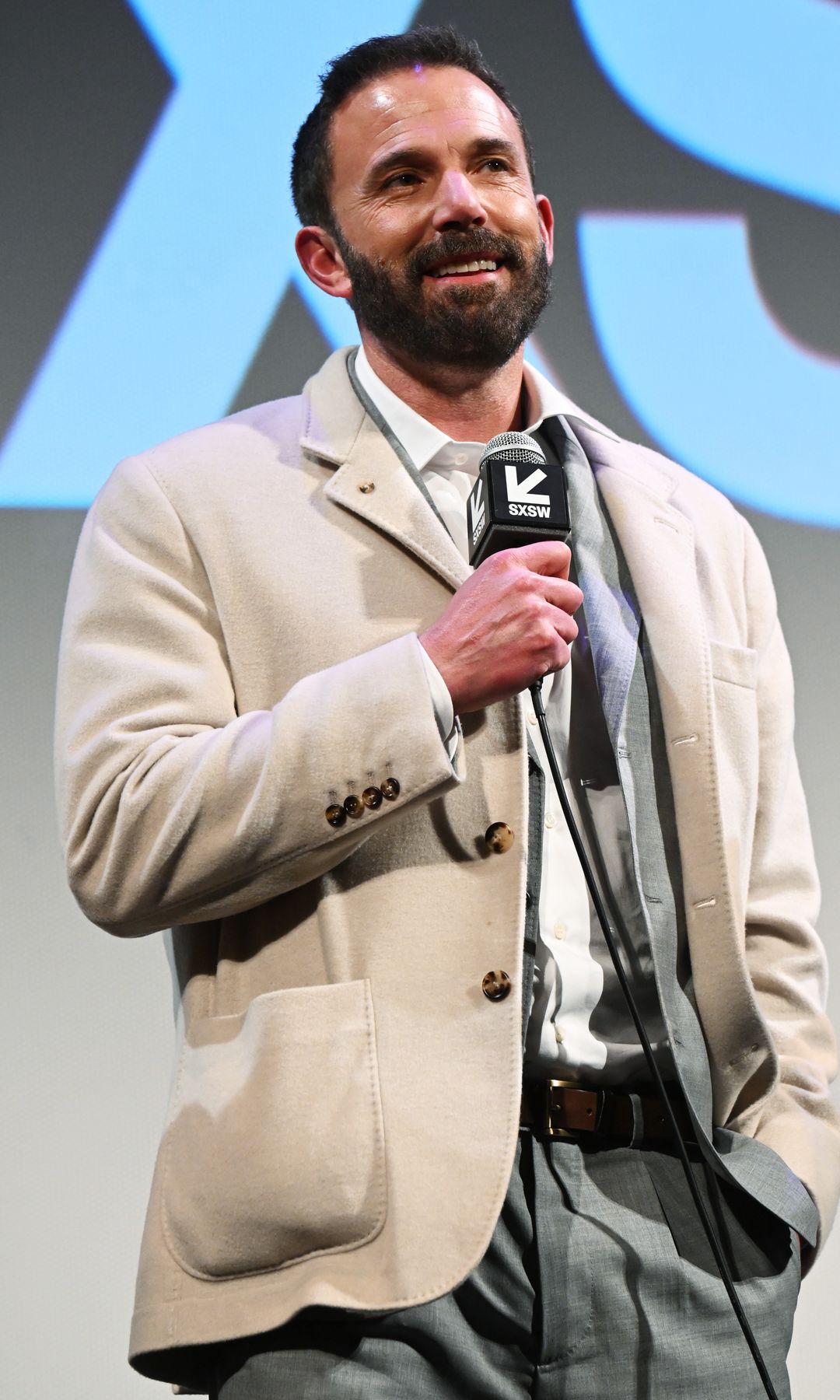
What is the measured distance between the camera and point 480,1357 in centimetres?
137

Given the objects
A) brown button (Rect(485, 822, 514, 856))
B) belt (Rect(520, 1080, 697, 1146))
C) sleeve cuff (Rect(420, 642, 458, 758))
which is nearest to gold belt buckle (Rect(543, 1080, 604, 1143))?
belt (Rect(520, 1080, 697, 1146))

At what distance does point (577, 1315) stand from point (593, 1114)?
0.19 meters

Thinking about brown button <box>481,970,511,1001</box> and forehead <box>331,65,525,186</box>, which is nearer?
brown button <box>481,970,511,1001</box>

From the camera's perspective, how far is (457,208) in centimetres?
183

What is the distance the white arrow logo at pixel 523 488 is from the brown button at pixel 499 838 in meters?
0.32

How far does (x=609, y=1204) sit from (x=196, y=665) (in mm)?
707

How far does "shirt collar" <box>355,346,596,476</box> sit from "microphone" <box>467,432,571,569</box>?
35 cm

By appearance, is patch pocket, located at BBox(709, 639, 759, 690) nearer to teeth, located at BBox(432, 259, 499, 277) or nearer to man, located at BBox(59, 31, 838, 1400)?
man, located at BBox(59, 31, 838, 1400)

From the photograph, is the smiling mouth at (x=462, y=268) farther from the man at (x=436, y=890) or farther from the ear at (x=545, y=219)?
the ear at (x=545, y=219)

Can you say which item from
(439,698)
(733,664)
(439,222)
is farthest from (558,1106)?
(439,222)

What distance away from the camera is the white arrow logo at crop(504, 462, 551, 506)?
140 centimetres

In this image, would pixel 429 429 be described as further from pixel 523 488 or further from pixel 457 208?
pixel 523 488

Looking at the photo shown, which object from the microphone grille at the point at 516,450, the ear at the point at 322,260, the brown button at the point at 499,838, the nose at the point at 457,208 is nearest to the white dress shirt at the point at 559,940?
the brown button at the point at 499,838

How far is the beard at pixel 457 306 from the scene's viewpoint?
6.04 ft
